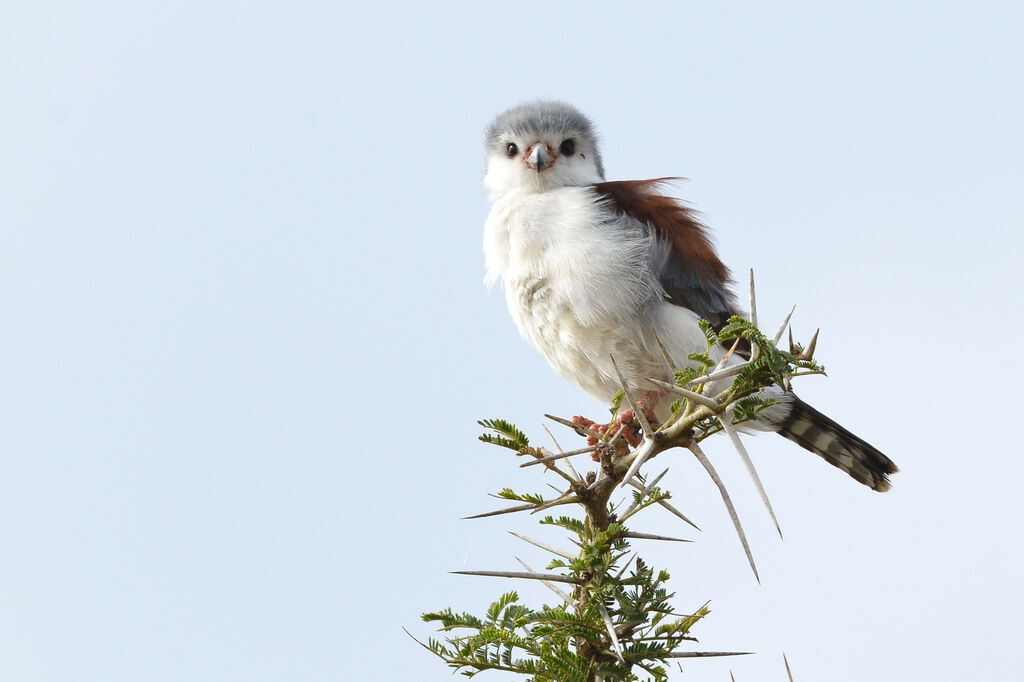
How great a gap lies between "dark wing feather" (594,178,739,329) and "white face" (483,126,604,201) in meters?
0.51

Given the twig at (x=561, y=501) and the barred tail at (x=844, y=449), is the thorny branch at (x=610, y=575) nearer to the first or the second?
the twig at (x=561, y=501)

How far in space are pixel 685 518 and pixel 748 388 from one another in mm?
498

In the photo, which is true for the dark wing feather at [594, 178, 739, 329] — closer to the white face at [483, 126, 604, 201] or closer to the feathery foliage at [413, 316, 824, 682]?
the white face at [483, 126, 604, 201]

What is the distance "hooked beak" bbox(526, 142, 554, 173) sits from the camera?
19.2 ft

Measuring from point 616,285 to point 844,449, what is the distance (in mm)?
1688

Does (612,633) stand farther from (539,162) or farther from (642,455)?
(539,162)

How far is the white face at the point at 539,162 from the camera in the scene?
5879mm

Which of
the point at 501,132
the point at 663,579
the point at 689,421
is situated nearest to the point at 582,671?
the point at 663,579

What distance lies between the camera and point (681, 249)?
5.19 metres

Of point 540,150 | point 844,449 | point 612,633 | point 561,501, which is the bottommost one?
point 612,633

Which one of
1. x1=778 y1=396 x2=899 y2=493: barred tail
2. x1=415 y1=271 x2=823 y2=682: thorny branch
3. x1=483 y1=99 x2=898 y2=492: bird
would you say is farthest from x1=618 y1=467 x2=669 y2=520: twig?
x1=778 y1=396 x2=899 y2=493: barred tail

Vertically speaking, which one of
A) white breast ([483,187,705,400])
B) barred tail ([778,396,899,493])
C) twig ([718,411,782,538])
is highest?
white breast ([483,187,705,400])

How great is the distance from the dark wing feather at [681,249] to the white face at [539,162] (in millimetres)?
512

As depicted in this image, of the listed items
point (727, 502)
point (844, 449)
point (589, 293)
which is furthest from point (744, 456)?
point (844, 449)
